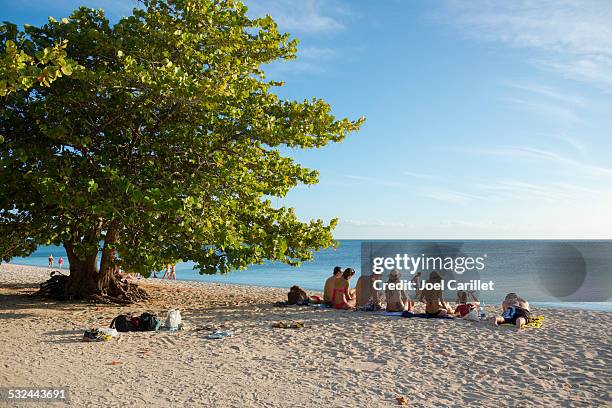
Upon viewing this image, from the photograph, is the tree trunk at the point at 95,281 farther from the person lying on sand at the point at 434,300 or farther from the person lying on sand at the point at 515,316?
the person lying on sand at the point at 515,316

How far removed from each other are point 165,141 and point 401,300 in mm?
8222

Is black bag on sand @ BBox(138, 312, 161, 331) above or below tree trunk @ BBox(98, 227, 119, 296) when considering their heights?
below

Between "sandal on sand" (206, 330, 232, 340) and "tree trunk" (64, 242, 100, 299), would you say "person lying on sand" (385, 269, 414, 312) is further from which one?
"tree trunk" (64, 242, 100, 299)

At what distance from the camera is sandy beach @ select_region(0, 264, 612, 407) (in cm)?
791

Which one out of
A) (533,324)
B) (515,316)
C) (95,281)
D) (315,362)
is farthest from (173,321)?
(533,324)

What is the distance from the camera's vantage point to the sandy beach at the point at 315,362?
26.0 feet

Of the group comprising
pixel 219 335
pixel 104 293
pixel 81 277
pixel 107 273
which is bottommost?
pixel 219 335

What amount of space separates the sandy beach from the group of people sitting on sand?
0.62 meters

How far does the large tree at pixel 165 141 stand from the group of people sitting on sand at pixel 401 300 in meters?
1.64

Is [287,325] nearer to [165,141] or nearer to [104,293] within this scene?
[165,141]

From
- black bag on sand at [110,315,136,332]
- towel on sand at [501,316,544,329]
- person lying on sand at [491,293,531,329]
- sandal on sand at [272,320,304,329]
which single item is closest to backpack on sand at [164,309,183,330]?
black bag on sand at [110,315,136,332]

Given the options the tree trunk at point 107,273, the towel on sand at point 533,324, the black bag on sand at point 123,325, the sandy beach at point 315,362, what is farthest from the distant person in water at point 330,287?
the tree trunk at point 107,273

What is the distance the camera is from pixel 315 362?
988cm

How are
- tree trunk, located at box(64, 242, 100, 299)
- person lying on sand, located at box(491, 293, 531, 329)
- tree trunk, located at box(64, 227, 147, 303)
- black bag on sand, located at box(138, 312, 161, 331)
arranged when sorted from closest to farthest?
black bag on sand, located at box(138, 312, 161, 331) → person lying on sand, located at box(491, 293, 531, 329) → tree trunk, located at box(64, 227, 147, 303) → tree trunk, located at box(64, 242, 100, 299)
